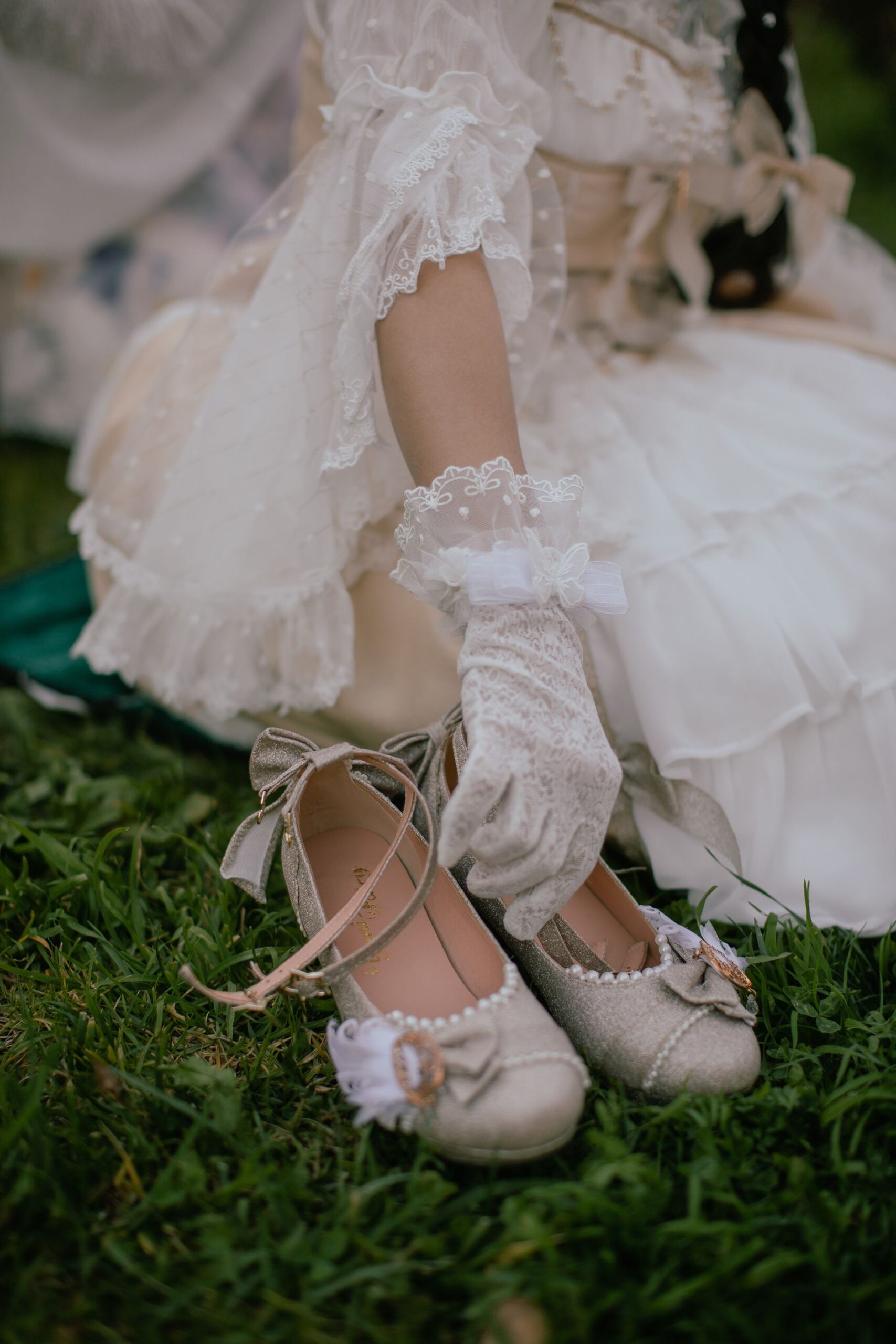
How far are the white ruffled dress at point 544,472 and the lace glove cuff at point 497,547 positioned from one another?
17 cm

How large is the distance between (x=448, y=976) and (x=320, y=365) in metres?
0.72

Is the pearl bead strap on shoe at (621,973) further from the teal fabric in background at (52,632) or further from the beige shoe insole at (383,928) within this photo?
the teal fabric in background at (52,632)

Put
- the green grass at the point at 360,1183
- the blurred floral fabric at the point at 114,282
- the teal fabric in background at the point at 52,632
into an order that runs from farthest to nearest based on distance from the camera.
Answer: the blurred floral fabric at the point at 114,282, the teal fabric in background at the point at 52,632, the green grass at the point at 360,1183

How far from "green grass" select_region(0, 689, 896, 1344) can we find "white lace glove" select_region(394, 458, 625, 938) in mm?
239

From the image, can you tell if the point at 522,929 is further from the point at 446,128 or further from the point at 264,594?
the point at 446,128

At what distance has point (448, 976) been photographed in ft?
3.03

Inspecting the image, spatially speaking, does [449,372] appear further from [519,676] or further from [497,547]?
[519,676]

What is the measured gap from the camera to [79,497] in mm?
2566

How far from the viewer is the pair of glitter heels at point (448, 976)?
2.44 feet

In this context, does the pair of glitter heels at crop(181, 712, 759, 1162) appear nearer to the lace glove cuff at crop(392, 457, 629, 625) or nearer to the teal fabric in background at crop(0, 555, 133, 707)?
the lace glove cuff at crop(392, 457, 629, 625)

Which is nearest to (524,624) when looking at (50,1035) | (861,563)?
(861,563)

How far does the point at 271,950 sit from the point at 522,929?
1.09 feet

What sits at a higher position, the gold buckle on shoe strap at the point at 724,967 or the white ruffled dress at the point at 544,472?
the white ruffled dress at the point at 544,472

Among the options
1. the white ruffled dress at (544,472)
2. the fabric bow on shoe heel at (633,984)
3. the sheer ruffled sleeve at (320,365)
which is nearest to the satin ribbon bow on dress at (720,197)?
the white ruffled dress at (544,472)
